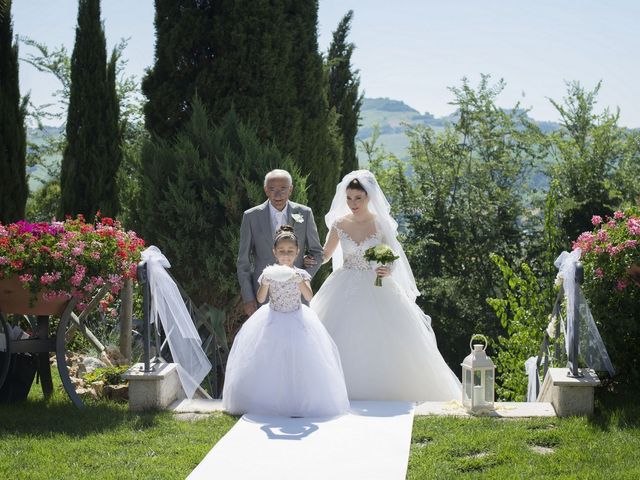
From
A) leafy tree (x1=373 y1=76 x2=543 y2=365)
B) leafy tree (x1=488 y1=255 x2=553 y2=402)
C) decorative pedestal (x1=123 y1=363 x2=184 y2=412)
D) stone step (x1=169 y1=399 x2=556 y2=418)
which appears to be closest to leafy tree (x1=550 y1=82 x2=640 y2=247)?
leafy tree (x1=373 y1=76 x2=543 y2=365)

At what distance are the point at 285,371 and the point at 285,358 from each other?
0.10 m

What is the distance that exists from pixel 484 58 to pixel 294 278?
16.7 metres

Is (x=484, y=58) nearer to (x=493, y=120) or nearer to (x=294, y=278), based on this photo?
(x=493, y=120)

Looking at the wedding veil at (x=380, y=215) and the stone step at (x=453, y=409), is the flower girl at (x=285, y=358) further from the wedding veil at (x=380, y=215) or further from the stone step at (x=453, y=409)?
the wedding veil at (x=380, y=215)

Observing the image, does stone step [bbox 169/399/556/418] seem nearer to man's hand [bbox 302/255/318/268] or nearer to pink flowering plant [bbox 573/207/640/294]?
pink flowering plant [bbox 573/207/640/294]

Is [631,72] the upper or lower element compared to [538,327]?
upper

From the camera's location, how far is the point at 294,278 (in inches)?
274

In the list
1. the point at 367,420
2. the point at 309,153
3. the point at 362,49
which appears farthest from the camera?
the point at 362,49

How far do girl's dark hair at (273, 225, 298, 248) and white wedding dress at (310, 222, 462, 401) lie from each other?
962 mm

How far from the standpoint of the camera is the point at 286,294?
23.0 ft

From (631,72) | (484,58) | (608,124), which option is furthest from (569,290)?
(631,72)

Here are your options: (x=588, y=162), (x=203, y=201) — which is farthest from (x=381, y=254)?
(x=588, y=162)

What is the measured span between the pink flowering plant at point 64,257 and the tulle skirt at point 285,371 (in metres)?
1.22

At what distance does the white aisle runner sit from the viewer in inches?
205
